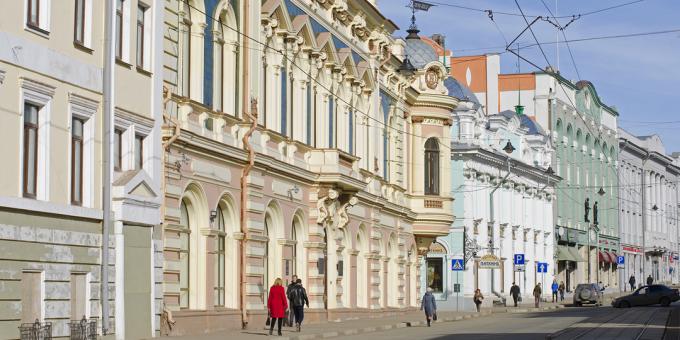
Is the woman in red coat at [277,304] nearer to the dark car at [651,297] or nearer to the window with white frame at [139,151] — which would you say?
the window with white frame at [139,151]

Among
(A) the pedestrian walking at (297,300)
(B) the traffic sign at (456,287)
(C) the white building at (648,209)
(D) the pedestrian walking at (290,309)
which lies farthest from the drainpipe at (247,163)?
(C) the white building at (648,209)

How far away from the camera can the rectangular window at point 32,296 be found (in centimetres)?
2348

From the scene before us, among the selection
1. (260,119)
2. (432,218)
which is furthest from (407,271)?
(260,119)

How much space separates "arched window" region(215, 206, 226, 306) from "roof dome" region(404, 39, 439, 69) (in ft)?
99.7

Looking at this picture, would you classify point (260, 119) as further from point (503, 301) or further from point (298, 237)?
point (503, 301)

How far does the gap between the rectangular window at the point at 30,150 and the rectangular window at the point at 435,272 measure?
159 feet

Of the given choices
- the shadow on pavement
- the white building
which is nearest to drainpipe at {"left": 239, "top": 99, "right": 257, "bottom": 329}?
the shadow on pavement

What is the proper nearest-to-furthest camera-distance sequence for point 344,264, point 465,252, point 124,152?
point 124,152, point 344,264, point 465,252

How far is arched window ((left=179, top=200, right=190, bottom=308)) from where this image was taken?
31203 millimetres

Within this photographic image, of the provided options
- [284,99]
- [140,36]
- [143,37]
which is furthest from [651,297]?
[140,36]

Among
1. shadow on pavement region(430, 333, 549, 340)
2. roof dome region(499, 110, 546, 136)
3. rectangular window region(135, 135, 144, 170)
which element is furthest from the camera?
roof dome region(499, 110, 546, 136)

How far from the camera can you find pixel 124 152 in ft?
91.8

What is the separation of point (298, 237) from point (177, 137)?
11.9 m

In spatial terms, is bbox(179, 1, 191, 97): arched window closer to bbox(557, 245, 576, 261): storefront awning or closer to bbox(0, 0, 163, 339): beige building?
bbox(0, 0, 163, 339): beige building
